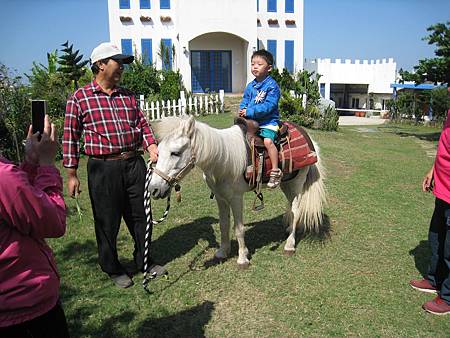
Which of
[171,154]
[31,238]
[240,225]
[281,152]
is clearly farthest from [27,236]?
[281,152]

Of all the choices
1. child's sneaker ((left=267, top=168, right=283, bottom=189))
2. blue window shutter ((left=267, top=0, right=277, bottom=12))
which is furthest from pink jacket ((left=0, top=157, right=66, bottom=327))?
blue window shutter ((left=267, top=0, right=277, bottom=12))

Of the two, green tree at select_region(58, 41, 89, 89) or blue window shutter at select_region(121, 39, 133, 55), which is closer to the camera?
green tree at select_region(58, 41, 89, 89)

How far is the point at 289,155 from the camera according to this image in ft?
13.2

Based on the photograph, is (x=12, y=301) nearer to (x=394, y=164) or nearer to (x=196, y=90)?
(x=394, y=164)

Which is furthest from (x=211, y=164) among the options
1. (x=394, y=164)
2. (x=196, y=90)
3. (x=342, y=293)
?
(x=196, y=90)

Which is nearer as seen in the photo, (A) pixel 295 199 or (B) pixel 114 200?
(B) pixel 114 200

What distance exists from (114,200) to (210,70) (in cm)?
1893

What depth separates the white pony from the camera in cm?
298

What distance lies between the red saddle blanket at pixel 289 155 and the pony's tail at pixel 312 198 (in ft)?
1.06

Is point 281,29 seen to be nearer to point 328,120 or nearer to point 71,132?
point 328,120

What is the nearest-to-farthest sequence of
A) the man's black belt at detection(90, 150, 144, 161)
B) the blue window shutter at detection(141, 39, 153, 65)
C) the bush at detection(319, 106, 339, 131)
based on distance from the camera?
the man's black belt at detection(90, 150, 144, 161) < the bush at detection(319, 106, 339, 131) < the blue window shutter at detection(141, 39, 153, 65)

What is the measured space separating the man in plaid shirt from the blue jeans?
2.56 metres

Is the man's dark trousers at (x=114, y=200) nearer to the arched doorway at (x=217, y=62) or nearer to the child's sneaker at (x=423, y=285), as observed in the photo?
the child's sneaker at (x=423, y=285)

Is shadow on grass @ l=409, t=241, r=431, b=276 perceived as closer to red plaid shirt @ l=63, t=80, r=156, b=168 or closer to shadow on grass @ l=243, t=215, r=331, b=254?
shadow on grass @ l=243, t=215, r=331, b=254
